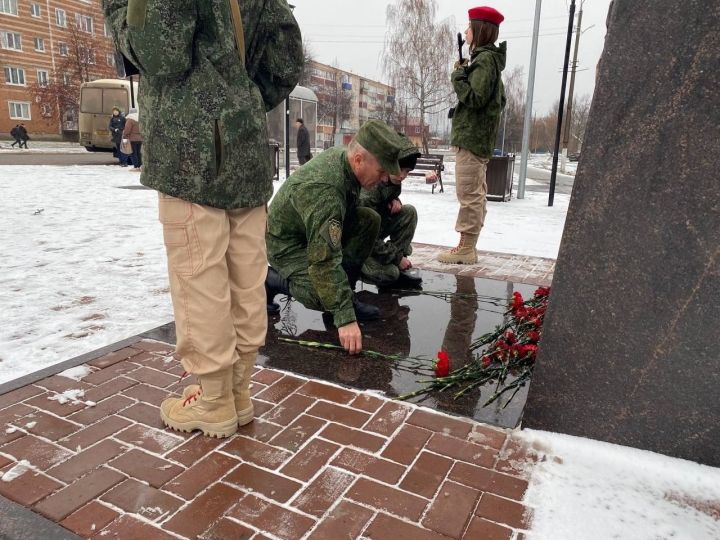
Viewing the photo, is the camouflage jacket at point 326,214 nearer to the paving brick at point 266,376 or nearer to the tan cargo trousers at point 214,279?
the paving brick at point 266,376

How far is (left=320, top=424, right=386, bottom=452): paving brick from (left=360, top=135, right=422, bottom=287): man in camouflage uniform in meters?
1.93

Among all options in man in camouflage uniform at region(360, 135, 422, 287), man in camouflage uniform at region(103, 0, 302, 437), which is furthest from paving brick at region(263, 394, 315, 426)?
man in camouflage uniform at region(360, 135, 422, 287)

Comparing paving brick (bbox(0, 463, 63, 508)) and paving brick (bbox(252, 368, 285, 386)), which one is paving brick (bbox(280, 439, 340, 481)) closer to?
paving brick (bbox(252, 368, 285, 386))

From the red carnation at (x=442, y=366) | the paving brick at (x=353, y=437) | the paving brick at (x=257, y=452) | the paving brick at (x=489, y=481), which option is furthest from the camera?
the red carnation at (x=442, y=366)

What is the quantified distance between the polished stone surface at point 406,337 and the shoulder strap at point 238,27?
4.89 feet

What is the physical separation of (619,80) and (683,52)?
20 cm

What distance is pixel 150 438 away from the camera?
6.76 ft

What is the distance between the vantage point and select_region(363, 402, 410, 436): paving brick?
7.06ft

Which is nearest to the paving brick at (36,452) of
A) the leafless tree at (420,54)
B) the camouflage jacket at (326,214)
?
the camouflage jacket at (326,214)

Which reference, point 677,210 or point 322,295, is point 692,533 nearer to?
point 677,210

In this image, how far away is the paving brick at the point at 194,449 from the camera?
6.36 ft

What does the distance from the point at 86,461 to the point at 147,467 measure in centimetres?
23

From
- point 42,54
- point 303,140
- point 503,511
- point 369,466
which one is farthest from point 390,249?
point 42,54

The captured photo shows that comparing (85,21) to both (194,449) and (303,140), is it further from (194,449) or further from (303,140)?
(194,449)
